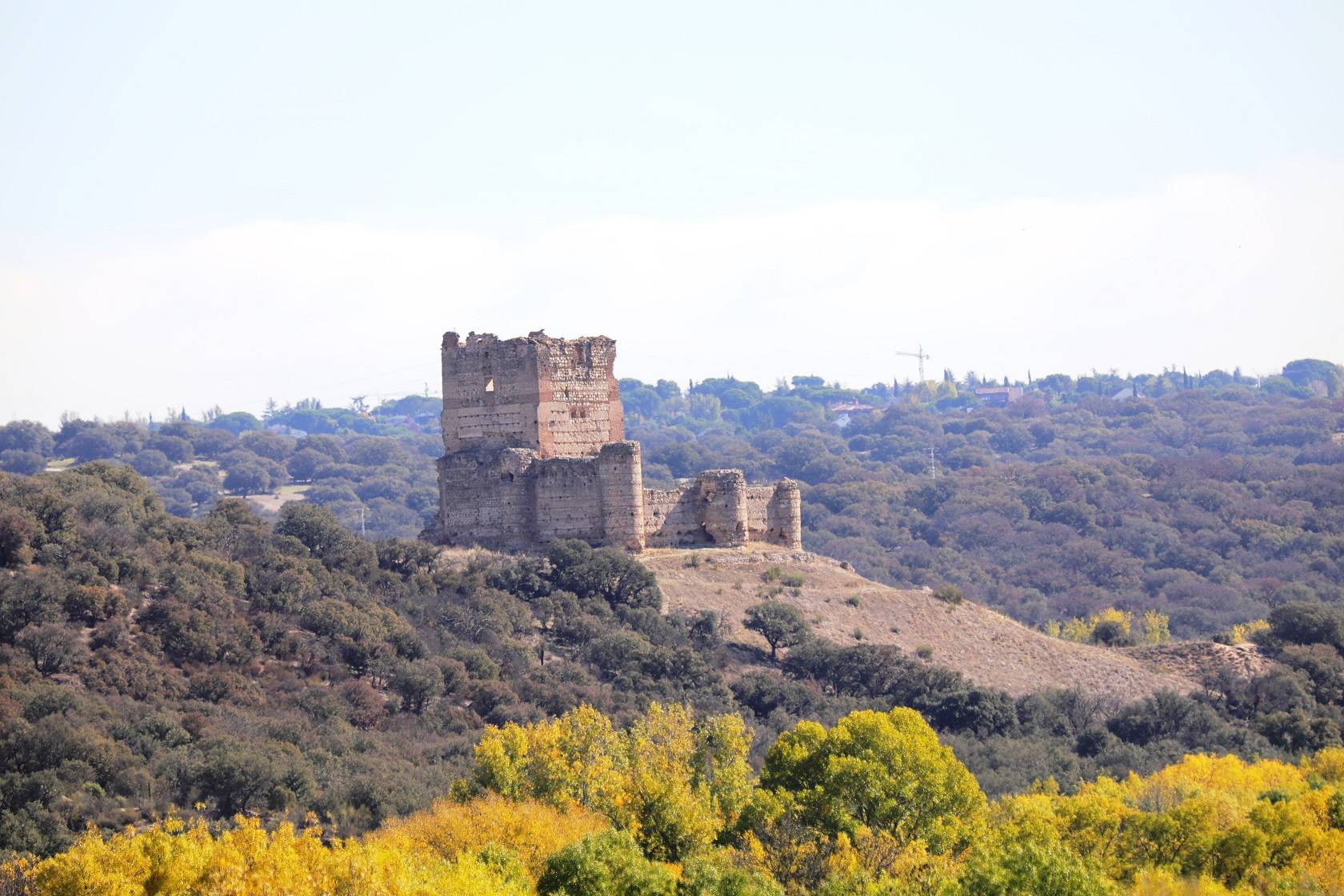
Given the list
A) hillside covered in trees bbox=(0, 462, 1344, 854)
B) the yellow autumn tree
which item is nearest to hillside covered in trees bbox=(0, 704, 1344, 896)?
the yellow autumn tree

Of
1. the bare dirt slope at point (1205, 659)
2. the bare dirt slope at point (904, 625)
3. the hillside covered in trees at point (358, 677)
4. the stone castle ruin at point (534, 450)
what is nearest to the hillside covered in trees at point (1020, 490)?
the bare dirt slope at point (1205, 659)

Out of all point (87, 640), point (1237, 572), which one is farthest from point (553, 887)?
point (1237, 572)

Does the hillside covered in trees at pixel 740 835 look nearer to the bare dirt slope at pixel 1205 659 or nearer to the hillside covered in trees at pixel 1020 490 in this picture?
the bare dirt slope at pixel 1205 659

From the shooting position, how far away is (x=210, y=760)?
38219mm

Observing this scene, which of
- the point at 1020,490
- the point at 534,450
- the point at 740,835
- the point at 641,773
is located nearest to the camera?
the point at 740,835

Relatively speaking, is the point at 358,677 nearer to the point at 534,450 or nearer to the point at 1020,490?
the point at 534,450

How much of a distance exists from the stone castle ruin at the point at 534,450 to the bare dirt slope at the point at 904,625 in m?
2.10

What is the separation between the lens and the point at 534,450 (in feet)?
181

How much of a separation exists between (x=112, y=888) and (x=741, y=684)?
25.7 metres

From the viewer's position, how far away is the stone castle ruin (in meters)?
54.8

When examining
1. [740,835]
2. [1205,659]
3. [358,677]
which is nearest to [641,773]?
[740,835]

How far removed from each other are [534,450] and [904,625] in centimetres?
1142

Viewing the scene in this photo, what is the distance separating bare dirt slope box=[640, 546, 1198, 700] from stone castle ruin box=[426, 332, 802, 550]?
2.10m

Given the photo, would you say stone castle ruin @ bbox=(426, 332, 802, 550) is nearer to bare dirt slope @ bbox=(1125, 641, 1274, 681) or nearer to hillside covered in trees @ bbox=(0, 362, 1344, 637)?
bare dirt slope @ bbox=(1125, 641, 1274, 681)
